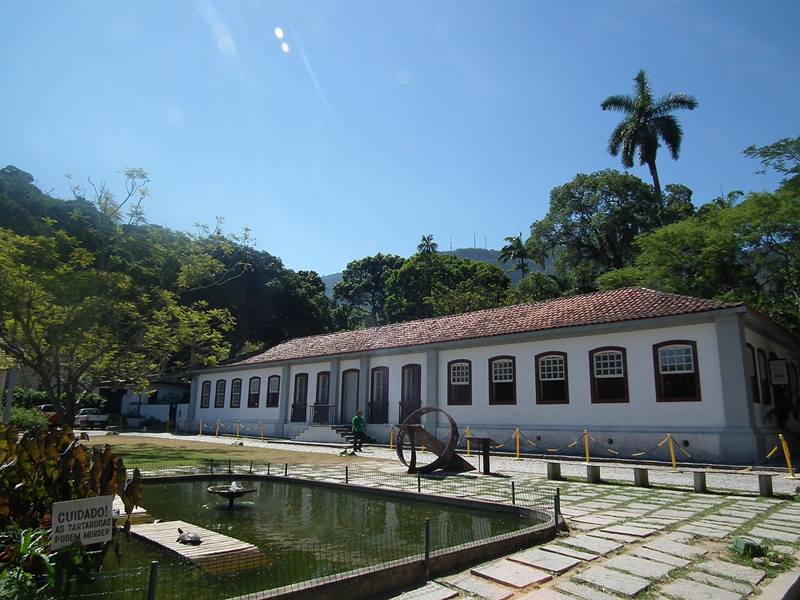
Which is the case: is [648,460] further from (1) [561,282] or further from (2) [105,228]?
(1) [561,282]

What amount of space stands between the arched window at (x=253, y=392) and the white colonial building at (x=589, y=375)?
4.13m

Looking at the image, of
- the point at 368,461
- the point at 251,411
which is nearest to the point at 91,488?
the point at 368,461

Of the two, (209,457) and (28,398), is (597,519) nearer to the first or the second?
(209,457)

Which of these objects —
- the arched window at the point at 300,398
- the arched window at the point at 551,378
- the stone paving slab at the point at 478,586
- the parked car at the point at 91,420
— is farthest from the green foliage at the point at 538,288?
the stone paving slab at the point at 478,586

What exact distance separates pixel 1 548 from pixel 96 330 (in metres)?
18.5

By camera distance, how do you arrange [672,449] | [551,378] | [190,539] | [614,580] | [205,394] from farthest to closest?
[205,394] → [551,378] → [672,449] → [190,539] → [614,580]

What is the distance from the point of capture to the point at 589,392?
16844 mm

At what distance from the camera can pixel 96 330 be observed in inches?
805

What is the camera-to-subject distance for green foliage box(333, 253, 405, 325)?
193 feet

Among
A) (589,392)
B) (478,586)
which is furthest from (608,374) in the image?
(478,586)

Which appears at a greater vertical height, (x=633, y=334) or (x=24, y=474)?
(x=633, y=334)

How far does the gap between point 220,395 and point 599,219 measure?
26764 mm

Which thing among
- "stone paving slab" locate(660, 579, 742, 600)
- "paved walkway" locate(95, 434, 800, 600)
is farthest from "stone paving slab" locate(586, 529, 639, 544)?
"stone paving slab" locate(660, 579, 742, 600)

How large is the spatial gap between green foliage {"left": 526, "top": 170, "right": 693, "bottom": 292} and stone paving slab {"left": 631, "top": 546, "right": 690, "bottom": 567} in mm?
A: 31874
